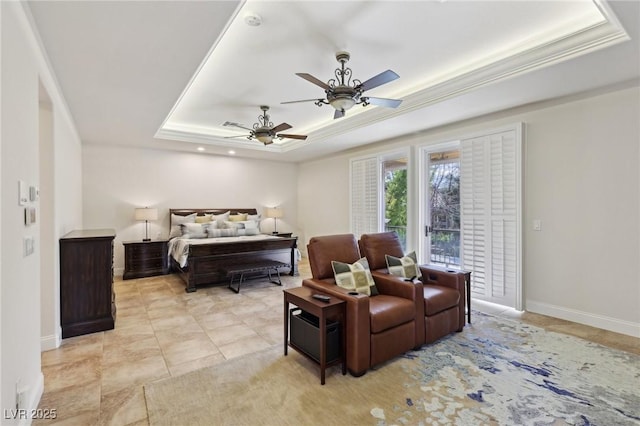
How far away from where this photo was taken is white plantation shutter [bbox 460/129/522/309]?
3.96 metres

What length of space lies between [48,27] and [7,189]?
1351 millimetres

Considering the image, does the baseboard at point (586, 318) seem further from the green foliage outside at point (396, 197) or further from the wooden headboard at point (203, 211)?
the wooden headboard at point (203, 211)

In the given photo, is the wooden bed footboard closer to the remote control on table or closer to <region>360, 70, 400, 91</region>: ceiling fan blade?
the remote control on table

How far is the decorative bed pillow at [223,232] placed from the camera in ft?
20.2

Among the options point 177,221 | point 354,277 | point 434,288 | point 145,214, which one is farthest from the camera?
point 177,221

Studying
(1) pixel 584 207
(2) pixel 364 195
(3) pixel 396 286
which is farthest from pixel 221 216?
(1) pixel 584 207

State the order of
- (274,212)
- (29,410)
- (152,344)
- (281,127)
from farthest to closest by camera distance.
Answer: (274,212) → (281,127) → (152,344) → (29,410)

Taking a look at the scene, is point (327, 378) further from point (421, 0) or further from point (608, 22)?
point (608, 22)

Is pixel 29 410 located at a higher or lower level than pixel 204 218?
lower

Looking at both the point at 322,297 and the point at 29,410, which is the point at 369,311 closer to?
the point at 322,297

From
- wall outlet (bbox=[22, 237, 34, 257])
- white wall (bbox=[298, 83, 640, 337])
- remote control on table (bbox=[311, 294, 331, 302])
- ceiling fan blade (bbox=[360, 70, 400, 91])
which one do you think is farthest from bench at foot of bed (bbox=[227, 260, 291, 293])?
white wall (bbox=[298, 83, 640, 337])

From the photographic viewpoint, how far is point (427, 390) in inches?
88.2

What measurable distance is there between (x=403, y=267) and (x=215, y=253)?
3.21 meters

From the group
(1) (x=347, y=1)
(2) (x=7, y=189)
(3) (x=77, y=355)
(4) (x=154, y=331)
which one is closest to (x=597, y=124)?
(1) (x=347, y=1)
